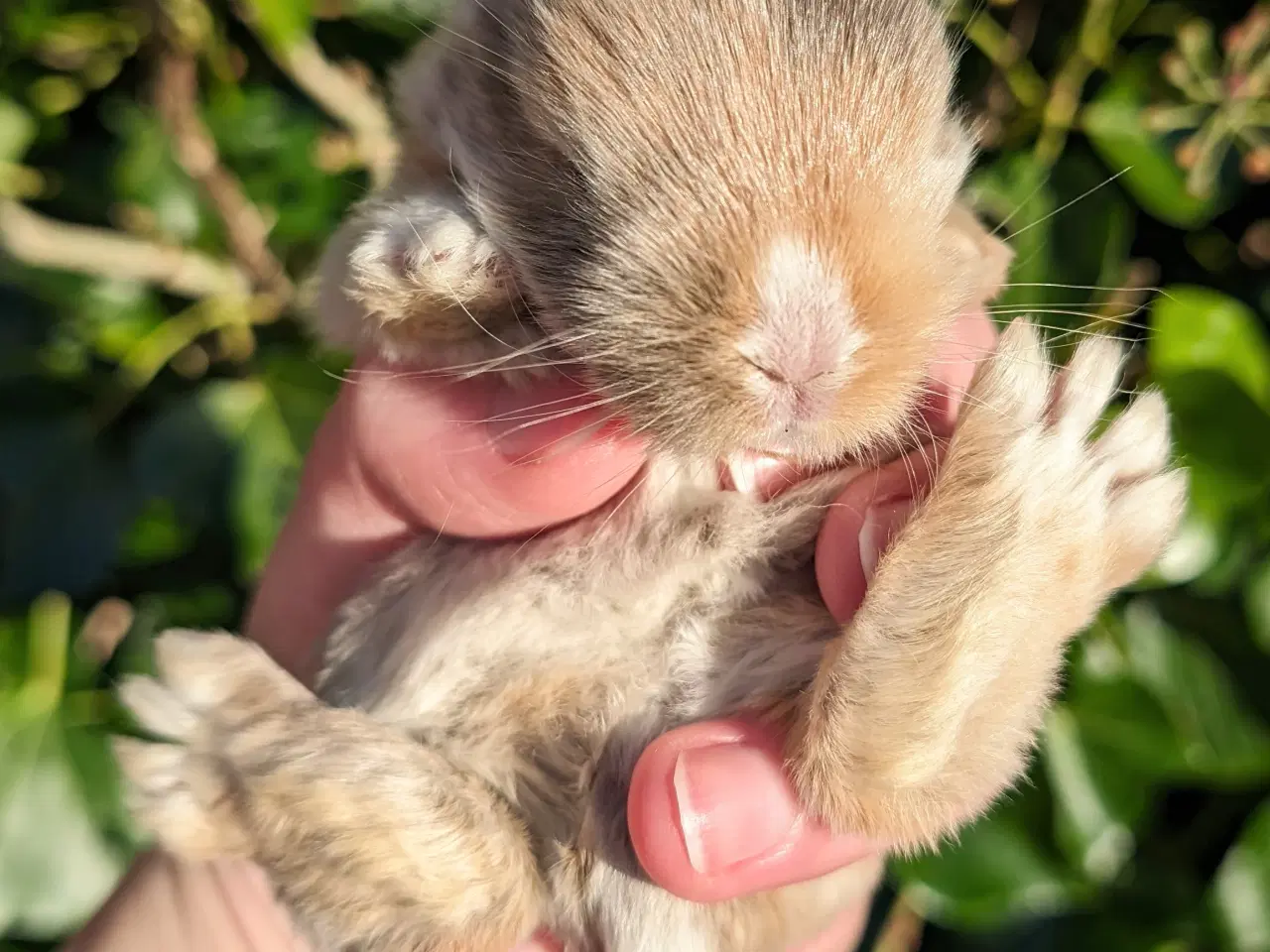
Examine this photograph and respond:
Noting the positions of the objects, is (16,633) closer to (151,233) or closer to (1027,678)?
(151,233)

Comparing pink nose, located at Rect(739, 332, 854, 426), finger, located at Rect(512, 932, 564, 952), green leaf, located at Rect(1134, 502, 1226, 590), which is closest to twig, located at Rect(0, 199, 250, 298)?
finger, located at Rect(512, 932, 564, 952)

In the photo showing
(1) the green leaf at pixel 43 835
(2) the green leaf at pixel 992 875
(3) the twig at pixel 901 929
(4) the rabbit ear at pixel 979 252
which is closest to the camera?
(4) the rabbit ear at pixel 979 252

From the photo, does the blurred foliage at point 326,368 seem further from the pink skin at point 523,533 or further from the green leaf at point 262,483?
the pink skin at point 523,533

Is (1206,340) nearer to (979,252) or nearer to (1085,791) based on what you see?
(979,252)

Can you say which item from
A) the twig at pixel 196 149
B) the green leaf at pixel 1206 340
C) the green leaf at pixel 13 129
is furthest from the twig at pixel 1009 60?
the green leaf at pixel 13 129

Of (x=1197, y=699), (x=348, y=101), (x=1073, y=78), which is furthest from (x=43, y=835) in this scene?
(x=1073, y=78)

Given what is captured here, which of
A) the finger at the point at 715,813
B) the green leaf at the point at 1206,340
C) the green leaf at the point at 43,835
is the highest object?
the green leaf at the point at 1206,340
